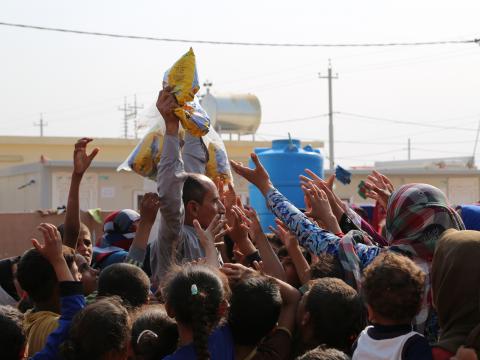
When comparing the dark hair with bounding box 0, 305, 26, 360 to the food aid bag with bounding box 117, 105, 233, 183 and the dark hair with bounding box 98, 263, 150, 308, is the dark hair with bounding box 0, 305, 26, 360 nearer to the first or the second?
the dark hair with bounding box 98, 263, 150, 308

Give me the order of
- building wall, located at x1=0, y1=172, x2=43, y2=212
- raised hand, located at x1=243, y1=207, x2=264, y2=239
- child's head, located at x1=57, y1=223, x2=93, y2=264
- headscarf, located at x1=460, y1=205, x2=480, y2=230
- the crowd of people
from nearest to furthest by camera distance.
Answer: the crowd of people
headscarf, located at x1=460, y1=205, x2=480, y2=230
raised hand, located at x1=243, y1=207, x2=264, y2=239
child's head, located at x1=57, y1=223, x2=93, y2=264
building wall, located at x1=0, y1=172, x2=43, y2=212

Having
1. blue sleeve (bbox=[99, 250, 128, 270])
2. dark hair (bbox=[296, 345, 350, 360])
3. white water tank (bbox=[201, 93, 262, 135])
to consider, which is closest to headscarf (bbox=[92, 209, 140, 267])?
blue sleeve (bbox=[99, 250, 128, 270])

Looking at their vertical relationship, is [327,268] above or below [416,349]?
above

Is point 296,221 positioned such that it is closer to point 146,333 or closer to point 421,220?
point 421,220

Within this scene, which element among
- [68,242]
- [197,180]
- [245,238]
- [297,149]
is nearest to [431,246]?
[245,238]

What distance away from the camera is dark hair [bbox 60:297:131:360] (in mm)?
3410

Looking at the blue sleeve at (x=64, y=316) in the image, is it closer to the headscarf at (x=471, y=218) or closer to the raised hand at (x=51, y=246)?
the raised hand at (x=51, y=246)

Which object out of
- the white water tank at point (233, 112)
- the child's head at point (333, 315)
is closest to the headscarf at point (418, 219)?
the child's head at point (333, 315)

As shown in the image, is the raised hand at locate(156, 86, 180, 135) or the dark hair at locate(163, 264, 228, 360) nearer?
the dark hair at locate(163, 264, 228, 360)

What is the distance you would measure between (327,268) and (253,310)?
488 millimetres

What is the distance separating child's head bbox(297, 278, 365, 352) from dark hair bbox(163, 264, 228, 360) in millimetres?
402

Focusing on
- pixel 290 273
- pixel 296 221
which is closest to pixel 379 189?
pixel 290 273

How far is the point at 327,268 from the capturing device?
3.93m

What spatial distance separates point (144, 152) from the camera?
5.93m
